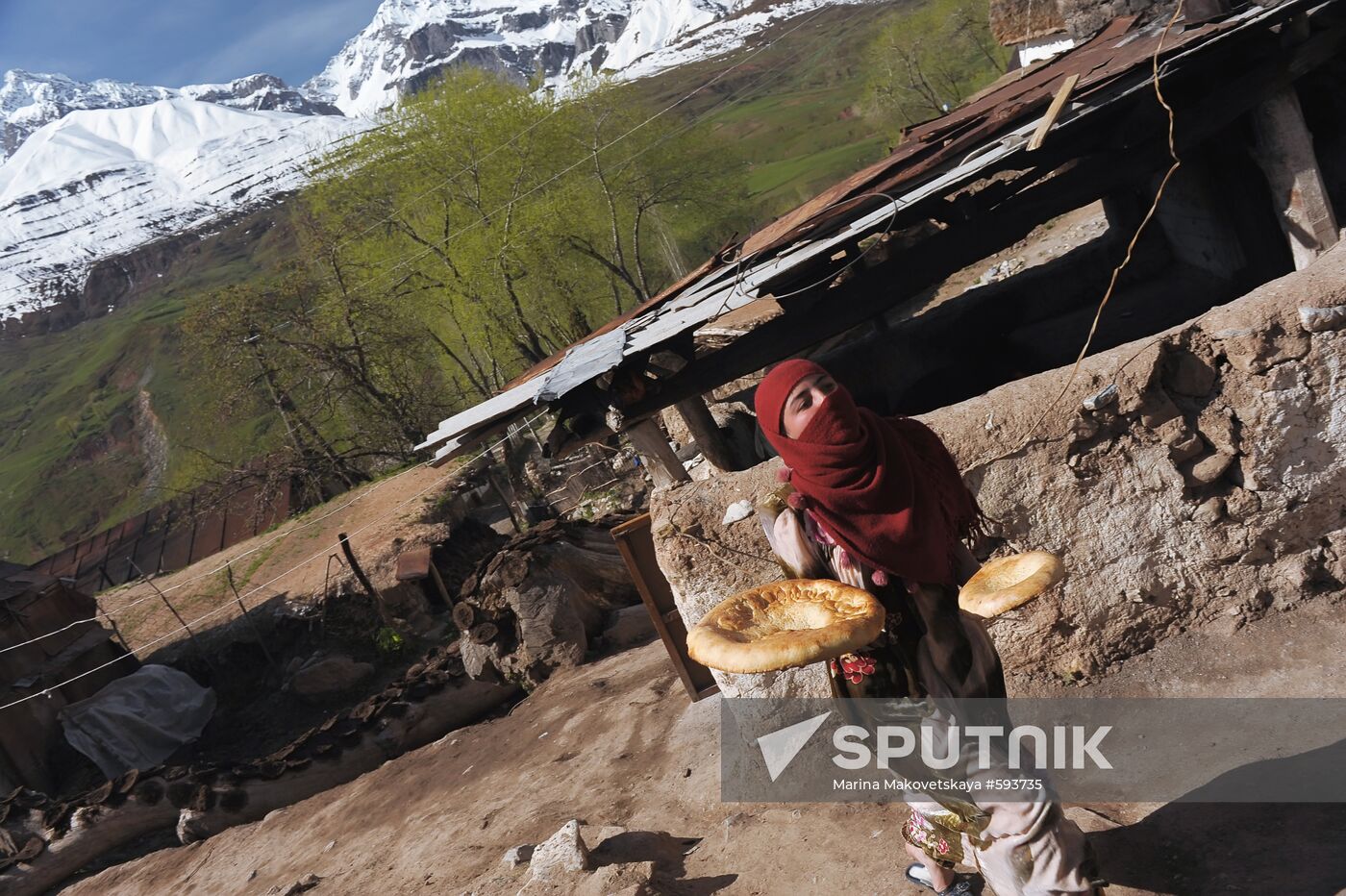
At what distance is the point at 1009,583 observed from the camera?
2723 millimetres

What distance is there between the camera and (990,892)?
338cm

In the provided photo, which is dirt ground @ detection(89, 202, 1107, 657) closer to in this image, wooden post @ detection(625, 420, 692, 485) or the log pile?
the log pile

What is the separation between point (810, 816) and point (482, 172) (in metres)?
24.7

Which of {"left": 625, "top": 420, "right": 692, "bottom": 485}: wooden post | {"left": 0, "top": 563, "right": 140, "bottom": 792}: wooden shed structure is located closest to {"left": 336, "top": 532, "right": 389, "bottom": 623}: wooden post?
{"left": 0, "top": 563, "right": 140, "bottom": 792}: wooden shed structure

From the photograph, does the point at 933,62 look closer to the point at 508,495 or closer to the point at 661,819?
the point at 508,495

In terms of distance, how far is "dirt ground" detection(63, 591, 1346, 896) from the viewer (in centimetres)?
330

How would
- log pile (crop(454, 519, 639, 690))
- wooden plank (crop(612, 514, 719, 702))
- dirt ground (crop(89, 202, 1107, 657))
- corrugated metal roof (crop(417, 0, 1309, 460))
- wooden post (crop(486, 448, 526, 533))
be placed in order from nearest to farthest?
1. corrugated metal roof (crop(417, 0, 1309, 460))
2. wooden plank (crop(612, 514, 719, 702))
3. log pile (crop(454, 519, 639, 690))
4. dirt ground (crop(89, 202, 1107, 657))
5. wooden post (crop(486, 448, 526, 533))

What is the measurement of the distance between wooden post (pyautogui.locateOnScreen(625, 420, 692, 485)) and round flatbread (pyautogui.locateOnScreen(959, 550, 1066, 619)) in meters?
2.98

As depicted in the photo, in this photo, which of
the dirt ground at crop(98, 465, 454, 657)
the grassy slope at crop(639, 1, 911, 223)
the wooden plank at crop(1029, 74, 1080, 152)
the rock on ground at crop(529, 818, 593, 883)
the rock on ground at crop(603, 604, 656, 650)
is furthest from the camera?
the grassy slope at crop(639, 1, 911, 223)

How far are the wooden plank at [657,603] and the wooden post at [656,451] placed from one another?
1.99 feet

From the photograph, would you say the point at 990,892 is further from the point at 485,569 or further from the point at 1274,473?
the point at 485,569

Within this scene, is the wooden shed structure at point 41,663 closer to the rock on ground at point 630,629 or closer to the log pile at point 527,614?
the log pile at point 527,614

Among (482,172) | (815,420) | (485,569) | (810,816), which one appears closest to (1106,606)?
(810,816)

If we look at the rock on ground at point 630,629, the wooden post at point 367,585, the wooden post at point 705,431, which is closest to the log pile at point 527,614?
the rock on ground at point 630,629
